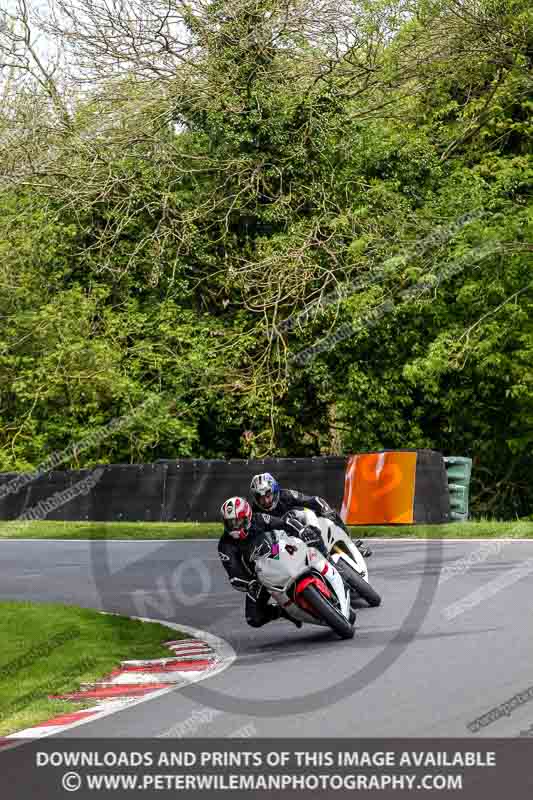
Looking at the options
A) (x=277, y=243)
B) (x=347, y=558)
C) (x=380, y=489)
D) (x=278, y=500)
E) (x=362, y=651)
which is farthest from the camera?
(x=277, y=243)

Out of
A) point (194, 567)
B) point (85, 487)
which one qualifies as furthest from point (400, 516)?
point (85, 487)

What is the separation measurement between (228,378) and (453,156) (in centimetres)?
779

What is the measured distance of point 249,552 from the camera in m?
11.2

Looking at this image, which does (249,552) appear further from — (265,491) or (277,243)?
(277,243)

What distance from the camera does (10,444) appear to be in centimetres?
3381

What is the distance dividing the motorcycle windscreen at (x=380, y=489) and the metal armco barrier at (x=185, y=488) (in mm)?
39

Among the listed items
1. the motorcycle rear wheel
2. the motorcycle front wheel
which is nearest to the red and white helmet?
the motorcycle front wheel

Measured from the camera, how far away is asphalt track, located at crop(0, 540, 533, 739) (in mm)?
7504

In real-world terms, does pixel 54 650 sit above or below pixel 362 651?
above
